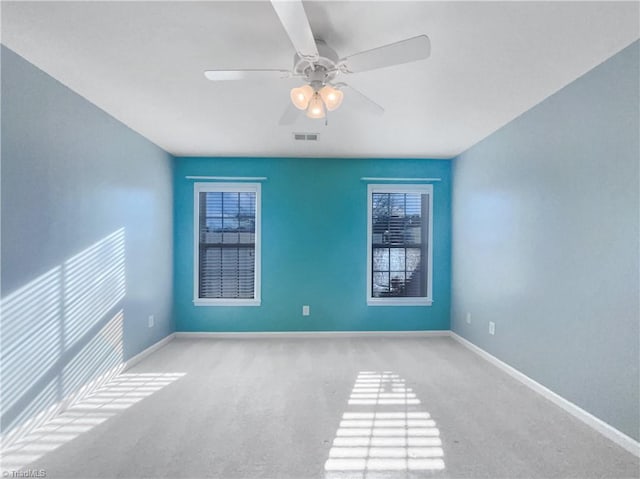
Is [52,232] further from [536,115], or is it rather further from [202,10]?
[536,115]

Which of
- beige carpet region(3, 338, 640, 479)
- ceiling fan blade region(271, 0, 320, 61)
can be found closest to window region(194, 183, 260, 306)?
beige carpet region(3, 338, 640, 479)

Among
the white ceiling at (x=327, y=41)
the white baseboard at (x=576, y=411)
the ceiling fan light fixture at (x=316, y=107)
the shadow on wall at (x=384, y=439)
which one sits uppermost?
the white ceiling at (x=327, y=41)

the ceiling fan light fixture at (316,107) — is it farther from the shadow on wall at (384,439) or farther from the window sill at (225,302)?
the window sill at (225,302)

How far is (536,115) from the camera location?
256cm

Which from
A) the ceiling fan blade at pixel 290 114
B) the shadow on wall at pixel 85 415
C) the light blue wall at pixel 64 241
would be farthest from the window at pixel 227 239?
the ceiling fan blade at pixel 290 114

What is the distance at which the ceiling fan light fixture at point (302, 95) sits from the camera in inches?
67.8

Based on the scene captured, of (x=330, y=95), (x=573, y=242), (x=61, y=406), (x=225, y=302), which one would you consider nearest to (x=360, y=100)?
(x=330, y=95)

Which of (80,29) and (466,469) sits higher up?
(80,29)

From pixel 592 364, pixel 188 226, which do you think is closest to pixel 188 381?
pixel 188 226

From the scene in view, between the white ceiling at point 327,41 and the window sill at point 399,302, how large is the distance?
2.22 meters

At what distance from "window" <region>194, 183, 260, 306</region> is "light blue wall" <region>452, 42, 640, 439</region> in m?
2.84

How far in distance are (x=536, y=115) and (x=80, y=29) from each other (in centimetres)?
324

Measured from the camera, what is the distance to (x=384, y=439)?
75.5 inches

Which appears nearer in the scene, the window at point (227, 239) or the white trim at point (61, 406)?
the white trim at point (61, 406)
